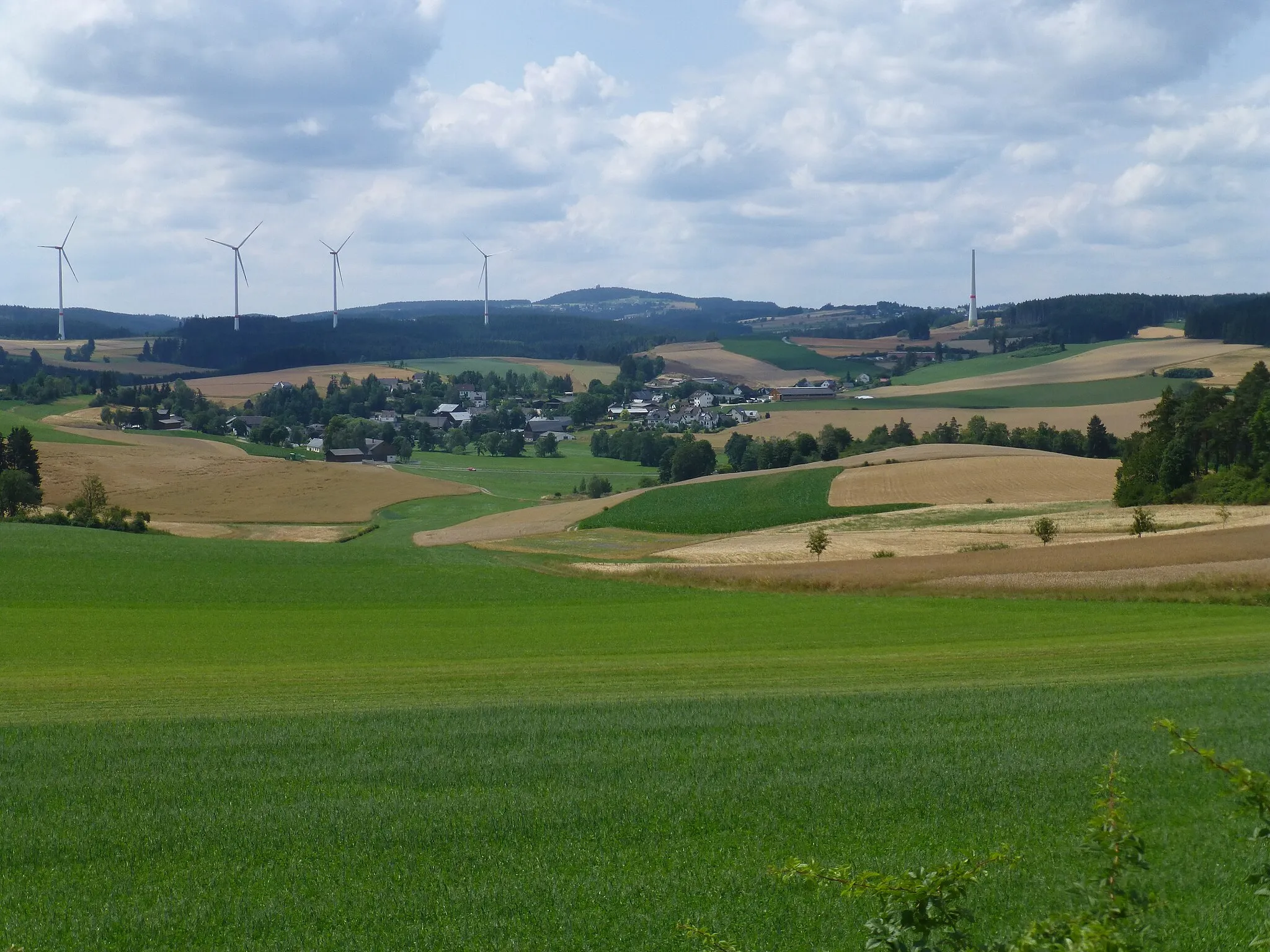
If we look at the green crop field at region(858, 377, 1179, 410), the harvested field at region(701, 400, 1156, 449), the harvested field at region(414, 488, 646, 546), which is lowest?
the harvested field at region(414, 488, 646, 546)

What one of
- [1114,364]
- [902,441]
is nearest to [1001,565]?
[902,441]

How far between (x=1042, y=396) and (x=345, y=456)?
256ft

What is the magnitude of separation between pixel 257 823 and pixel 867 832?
655cm

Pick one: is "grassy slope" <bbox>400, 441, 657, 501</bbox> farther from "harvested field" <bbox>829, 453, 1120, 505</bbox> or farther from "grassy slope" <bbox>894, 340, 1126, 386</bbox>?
"grassy slope" <bbox>894, 340, 1126, 386</bbox>

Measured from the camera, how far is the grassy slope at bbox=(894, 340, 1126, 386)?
17075 cm

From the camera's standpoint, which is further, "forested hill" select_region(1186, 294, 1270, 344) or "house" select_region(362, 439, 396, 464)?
"forested hill" select_region(1186, 294, 1270, 344)

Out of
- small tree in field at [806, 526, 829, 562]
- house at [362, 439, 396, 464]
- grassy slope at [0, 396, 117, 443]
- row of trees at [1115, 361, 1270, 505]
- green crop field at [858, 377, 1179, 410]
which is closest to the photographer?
small tree in field at [806, 526, 829, 562]

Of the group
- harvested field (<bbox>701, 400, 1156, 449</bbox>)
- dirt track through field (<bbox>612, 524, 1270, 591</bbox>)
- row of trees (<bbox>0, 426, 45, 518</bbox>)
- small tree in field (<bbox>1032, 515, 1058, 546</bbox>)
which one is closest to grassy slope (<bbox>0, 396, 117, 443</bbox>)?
row of trees (<bbox>0, 426, 45, 518</bbox>)

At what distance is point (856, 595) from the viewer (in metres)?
42.2

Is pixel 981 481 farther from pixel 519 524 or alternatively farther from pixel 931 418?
pixel 931 418

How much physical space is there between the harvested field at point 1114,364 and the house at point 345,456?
68.9 metres

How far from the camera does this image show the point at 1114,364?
152750 millimetres

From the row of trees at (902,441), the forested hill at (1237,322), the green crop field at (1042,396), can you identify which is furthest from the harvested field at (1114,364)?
the row of trees at (902,441)

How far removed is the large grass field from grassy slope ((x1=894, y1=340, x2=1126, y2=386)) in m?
144
